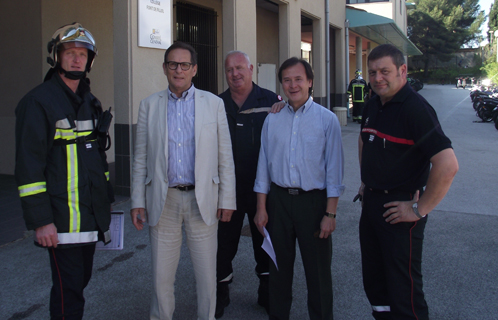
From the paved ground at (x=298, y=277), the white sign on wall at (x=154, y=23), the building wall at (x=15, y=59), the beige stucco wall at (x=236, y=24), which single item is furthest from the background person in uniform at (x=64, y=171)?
the beige stucco wall at (x=236, y=24)

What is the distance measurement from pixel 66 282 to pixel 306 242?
4.85 ft

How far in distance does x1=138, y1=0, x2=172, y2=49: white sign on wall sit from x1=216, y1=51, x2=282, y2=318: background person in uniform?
11.3 feet

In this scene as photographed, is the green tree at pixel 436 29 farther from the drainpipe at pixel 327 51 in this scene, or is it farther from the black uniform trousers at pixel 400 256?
the black uniform trousers at pixel 400 256

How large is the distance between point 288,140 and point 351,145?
31.0ft

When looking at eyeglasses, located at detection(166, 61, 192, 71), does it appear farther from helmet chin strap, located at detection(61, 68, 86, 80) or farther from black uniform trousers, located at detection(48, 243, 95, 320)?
black uniform trousers, located at detection(48, 243, 95, 320)

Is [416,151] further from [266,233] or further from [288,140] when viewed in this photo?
[266,233]

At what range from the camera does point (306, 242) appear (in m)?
2.88

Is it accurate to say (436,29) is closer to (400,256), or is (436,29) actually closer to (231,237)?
(231,237)

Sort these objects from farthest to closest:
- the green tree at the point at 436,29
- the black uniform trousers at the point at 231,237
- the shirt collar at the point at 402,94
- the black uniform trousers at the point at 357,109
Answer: the green tree at the point at 436,29 < the black uniform trousers at the point at 357,109 < the black uniform trousers at the point at 231,237 < the shirt collar at the point at 402,94

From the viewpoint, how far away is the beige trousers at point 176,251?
2.87 meters

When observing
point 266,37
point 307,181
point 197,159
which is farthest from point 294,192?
point 266,37

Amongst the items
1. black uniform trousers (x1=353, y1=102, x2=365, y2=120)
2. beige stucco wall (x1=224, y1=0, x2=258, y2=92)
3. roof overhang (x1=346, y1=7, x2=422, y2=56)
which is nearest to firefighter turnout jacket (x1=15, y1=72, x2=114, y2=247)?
beige stucco wall (x1=224, y1=0, x2=258, y2=92)

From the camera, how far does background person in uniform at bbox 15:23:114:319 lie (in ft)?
7.66

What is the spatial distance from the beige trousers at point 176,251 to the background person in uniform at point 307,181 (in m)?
0.49
